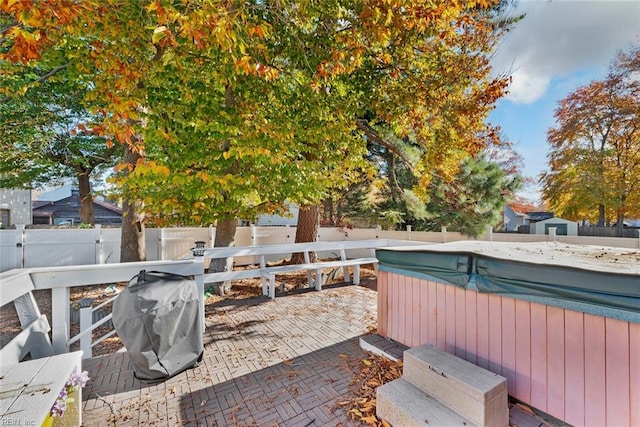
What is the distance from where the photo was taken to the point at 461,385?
2.06 metres

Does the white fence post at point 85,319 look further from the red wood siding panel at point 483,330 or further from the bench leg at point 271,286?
the red wood siding panel at point 483,330

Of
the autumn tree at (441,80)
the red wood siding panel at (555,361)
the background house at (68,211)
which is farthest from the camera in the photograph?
the background house at (68,211)

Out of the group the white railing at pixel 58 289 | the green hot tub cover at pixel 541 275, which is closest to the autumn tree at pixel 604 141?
the green hot tub cover at pixel 541 275

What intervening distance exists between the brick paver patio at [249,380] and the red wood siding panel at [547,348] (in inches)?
46.4

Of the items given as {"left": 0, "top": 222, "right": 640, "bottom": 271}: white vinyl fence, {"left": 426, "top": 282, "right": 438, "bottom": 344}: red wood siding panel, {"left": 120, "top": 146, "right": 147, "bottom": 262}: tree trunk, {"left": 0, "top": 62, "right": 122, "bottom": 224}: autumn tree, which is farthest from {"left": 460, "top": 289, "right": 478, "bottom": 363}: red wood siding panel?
{"left": 0, "top": 62, "right": 122, "bottom": 224}: autumn tree

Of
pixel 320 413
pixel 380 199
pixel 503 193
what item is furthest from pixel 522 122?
pixel 320 413

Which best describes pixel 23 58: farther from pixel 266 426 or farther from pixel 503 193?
pixel 503 193

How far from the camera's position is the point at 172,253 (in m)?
8.34

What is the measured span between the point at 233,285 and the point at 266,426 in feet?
16.0

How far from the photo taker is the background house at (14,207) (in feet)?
50.6

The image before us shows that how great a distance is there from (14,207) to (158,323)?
21180mm

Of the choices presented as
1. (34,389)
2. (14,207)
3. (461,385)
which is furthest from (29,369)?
(14,207)

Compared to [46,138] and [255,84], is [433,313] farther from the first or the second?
[46,138]

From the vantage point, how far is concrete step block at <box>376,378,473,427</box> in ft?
6.47
